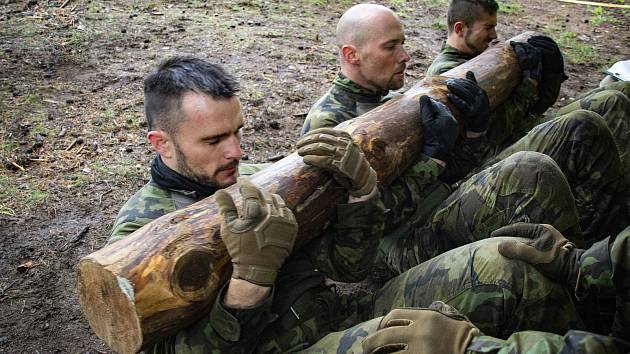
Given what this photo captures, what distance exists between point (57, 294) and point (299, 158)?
6.26 ft

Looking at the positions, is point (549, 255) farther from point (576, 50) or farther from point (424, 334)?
point (576, 50)

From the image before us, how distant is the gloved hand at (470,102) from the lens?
371cm

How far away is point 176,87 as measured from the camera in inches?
107

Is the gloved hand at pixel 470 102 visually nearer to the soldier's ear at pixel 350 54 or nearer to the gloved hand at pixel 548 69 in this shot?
the soldier's ear at pixel 350 54

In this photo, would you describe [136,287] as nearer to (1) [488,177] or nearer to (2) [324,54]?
(1) [488,177]

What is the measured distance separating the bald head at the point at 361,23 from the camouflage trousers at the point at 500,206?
1.20 metres

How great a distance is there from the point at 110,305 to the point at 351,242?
107 centimetres

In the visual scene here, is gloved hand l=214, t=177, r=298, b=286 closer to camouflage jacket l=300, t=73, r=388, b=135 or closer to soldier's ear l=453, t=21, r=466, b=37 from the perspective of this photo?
camouflage jacket l=300, t=73, r=388, b=135

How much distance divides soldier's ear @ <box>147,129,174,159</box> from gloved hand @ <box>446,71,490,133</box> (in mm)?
1803

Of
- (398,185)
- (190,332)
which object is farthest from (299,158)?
(190,332)

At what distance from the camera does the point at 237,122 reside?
9.04 ft

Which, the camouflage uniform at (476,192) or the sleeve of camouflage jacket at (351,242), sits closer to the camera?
the sleeve of camouflage jacket at (351,242)

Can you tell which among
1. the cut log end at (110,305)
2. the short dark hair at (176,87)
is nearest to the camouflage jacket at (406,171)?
the short dark hair at (176,87)

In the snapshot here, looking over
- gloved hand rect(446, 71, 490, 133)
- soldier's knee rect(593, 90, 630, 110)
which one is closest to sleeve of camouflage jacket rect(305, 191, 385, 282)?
gloved hand rect(446, 71, 490, 133)
